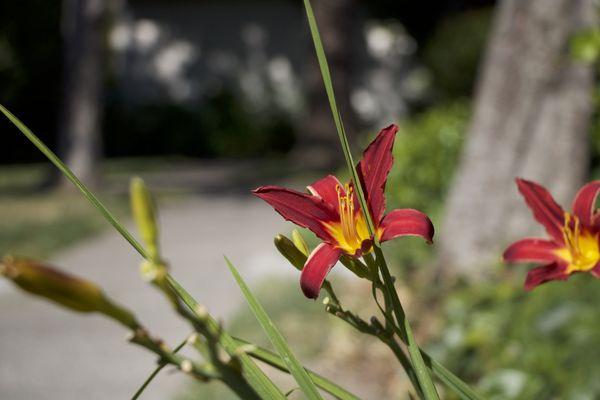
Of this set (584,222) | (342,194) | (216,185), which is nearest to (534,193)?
(584,222)

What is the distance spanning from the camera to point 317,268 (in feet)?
2.65

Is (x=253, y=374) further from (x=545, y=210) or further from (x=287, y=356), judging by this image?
(x=545, y=210)

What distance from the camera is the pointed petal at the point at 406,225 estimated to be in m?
0.81

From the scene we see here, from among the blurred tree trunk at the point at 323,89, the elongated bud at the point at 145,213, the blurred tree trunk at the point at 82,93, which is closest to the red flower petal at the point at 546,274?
the elongated bud at the point at 145,213

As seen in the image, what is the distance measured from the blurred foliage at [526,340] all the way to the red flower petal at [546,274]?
Result: 5.57 feet

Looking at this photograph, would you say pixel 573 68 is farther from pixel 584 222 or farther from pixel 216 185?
pixel 216 185

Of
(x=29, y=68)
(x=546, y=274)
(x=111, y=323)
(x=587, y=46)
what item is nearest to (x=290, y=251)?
(x=546, y=274)

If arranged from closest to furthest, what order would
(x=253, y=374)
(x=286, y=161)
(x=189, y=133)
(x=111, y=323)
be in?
(x=253, y=374), (x=111, y=323), (x=286, y=161), (x=189, y=133)

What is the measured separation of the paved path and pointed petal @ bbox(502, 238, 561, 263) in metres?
1.72

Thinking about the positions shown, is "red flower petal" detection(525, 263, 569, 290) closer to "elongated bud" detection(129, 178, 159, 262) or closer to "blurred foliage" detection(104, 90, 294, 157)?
"elongated bud" detection(129, 178, 159, 262)

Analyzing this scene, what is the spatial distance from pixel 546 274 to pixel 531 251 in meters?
0.06

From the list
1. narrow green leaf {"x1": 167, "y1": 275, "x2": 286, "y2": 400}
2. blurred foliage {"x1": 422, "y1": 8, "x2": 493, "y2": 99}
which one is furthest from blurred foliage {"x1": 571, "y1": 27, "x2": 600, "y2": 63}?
blurred foliage {"x1": 422, "y1": 8, "x2": 493, "y2": 99}

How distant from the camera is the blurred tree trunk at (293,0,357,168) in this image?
14320 millimetres

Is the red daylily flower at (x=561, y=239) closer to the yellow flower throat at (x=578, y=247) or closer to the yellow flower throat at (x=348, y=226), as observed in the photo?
the yellow flower throat at (x=578, y=247)
